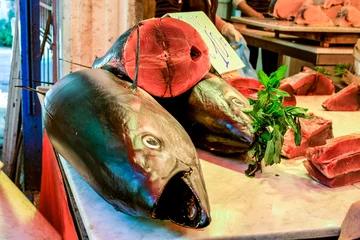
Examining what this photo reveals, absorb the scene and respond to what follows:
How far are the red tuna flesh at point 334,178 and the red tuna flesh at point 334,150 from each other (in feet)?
0.10

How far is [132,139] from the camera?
1.15 meters

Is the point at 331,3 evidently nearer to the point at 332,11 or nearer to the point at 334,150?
the point at 332,11

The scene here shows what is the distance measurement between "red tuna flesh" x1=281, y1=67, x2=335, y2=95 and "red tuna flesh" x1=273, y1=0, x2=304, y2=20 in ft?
7.07

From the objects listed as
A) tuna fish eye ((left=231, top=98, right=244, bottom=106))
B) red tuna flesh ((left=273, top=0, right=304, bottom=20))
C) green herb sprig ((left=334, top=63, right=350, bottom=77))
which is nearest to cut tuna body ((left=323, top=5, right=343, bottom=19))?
red tuna flesh ((left=273, top=0, right=304, bottom=20))

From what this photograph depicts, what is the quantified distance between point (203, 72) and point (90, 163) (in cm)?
69

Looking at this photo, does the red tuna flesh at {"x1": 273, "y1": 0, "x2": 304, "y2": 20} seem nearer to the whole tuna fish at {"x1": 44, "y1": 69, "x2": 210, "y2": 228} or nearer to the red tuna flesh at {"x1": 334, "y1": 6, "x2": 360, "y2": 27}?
the red tuna flesh at {"x1": 334, "y1": 6, "x2": 360, "y2": 27}

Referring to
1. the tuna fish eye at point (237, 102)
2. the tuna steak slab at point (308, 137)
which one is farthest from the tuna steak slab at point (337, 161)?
the tuna fish eye at point (237, 102)

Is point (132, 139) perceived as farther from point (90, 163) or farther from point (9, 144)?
point (9, 144)

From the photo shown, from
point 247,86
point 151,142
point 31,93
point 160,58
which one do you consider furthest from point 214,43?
point 31,93

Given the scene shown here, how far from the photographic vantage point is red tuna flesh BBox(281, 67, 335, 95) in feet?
8.15

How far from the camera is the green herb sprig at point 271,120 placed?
1.48 metres

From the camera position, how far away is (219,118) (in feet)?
5.20

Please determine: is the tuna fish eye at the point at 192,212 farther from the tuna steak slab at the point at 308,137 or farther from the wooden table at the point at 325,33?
the wooden table at the point at 325,33

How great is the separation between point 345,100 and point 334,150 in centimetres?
82
